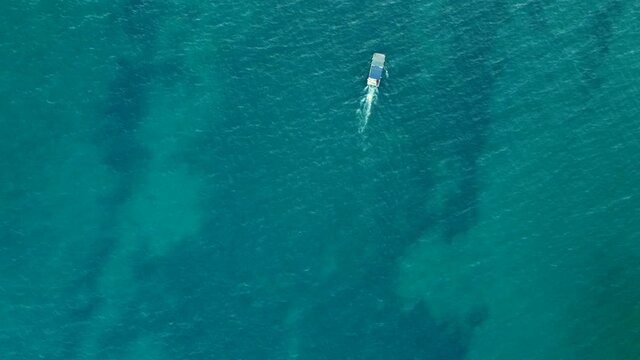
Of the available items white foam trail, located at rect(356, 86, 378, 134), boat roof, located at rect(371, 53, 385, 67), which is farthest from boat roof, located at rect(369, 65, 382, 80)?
white foam trail, located at rect(356, 86, 378, 134)

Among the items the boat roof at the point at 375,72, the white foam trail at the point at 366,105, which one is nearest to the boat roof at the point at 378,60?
the boat roof at the point at 375,72

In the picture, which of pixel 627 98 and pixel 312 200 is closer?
pixel 312 200

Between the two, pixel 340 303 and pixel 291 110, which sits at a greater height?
pixel 291 110

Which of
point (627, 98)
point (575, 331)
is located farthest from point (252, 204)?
point (627, 98)

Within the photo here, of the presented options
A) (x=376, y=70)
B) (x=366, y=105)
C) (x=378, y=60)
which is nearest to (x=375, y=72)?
(x=376, y=70)

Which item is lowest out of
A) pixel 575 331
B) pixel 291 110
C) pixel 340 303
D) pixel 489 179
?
pixel 575 331

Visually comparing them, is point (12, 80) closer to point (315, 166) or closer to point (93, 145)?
point (93, 145)

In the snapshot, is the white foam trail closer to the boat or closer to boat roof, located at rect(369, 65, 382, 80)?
the boat

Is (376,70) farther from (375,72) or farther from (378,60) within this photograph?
(378,60)
